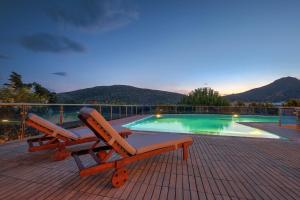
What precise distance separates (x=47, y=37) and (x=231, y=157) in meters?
24.6

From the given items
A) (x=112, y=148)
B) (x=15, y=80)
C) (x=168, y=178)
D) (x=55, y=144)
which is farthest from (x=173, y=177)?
(x=15, y=80)

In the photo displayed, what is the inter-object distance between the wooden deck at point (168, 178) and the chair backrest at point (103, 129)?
45 centimetres

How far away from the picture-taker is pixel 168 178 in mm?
2238

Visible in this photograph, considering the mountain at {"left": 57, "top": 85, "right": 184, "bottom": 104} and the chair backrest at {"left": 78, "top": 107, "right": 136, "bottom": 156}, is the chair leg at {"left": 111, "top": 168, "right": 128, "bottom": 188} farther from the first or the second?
the mountain at {"left": 57, "top": 85, "right": 184, "bottom": 104}

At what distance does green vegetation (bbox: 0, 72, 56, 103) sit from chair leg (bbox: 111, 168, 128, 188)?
19.8 metres

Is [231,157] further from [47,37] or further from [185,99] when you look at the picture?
[47,37]

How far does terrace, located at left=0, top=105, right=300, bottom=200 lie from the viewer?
184 cm

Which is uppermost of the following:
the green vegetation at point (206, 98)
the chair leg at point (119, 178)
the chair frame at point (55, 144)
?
the green vegetation at point (206, 98)

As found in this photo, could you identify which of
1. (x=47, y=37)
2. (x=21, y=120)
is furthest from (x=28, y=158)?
(x=47, y=37)

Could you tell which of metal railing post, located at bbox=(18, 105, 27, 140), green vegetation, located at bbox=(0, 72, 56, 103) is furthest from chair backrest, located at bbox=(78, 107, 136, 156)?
green vegetation, located at bbox=(0, 72, 56, 103)

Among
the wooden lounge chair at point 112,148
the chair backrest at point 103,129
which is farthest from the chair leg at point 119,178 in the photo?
the chair backrest at point 103,129

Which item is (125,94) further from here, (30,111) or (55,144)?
(55,144)

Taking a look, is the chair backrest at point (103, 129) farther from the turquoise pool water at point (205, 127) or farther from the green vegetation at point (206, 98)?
the green vegetation at point (206, 98)

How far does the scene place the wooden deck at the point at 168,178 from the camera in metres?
1.83
